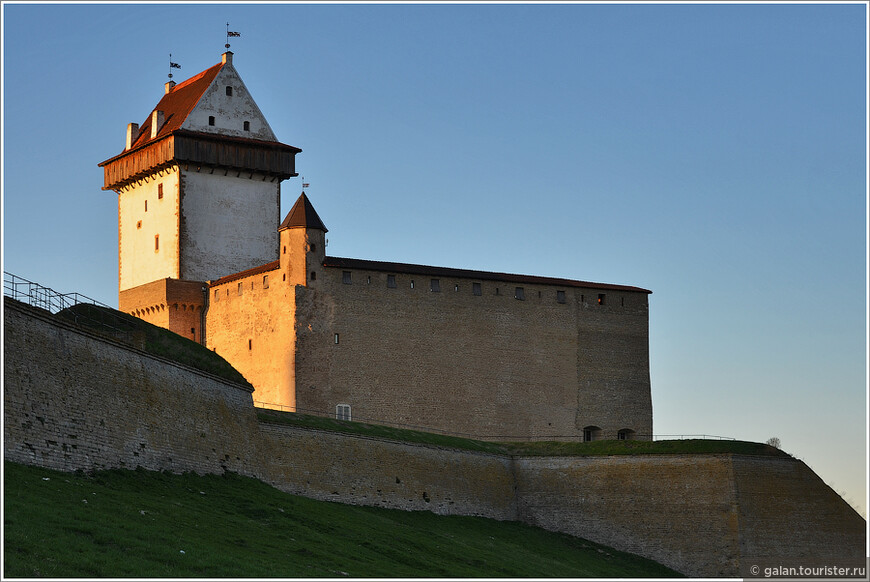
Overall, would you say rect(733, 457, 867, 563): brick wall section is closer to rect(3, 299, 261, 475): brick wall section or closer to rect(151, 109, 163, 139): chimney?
rect(3, 299, 261, 475): brick wall section

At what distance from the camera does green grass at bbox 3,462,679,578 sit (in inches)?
1100

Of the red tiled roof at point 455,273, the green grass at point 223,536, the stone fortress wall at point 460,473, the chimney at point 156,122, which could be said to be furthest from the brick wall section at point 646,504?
the chimney at point 156,122

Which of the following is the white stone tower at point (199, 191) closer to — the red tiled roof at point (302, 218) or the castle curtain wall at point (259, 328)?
the castle curtain wall at point (259, 328)

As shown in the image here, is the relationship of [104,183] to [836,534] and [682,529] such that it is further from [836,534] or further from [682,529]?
[836,534]

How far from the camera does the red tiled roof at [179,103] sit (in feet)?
221

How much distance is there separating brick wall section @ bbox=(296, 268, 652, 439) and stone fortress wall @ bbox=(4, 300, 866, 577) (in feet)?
20.7

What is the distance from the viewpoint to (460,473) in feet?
178

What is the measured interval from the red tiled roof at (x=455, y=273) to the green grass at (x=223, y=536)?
15.0 m

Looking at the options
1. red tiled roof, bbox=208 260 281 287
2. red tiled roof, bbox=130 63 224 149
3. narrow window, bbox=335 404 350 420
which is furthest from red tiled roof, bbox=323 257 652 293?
red tiled roof, bbox=130 63 224 149

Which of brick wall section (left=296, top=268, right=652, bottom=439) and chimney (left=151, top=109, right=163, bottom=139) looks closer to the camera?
brick wall section (left=296, top=268, right=652, bottom=439)

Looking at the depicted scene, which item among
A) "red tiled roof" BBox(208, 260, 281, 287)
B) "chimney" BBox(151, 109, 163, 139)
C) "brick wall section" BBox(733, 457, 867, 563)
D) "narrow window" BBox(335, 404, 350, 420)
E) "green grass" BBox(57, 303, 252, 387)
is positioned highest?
"chimney" BBox(151, 109, 163, 139)

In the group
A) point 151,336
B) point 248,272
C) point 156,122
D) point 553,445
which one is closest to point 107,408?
point 151,336

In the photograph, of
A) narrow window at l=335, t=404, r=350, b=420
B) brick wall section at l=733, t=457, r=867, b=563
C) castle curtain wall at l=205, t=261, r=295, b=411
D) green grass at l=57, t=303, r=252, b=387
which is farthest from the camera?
castle curtain wall at l=205, t=261, r=295, b=411

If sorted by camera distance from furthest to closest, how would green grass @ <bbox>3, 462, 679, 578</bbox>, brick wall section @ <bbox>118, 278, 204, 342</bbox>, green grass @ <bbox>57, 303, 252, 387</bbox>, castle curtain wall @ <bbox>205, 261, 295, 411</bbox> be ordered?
A: 1. brick wall section @ <bbox>118, 278, 204, 342</bbox>
2. castle curtain wall @ <bbox>205, 261, 295, 411</bbox>
3. green grass @ <bbox>57, 303, 252, 387</bbox>
4. green grass @ <bbox>3, 462, 679, 578</bbox>
